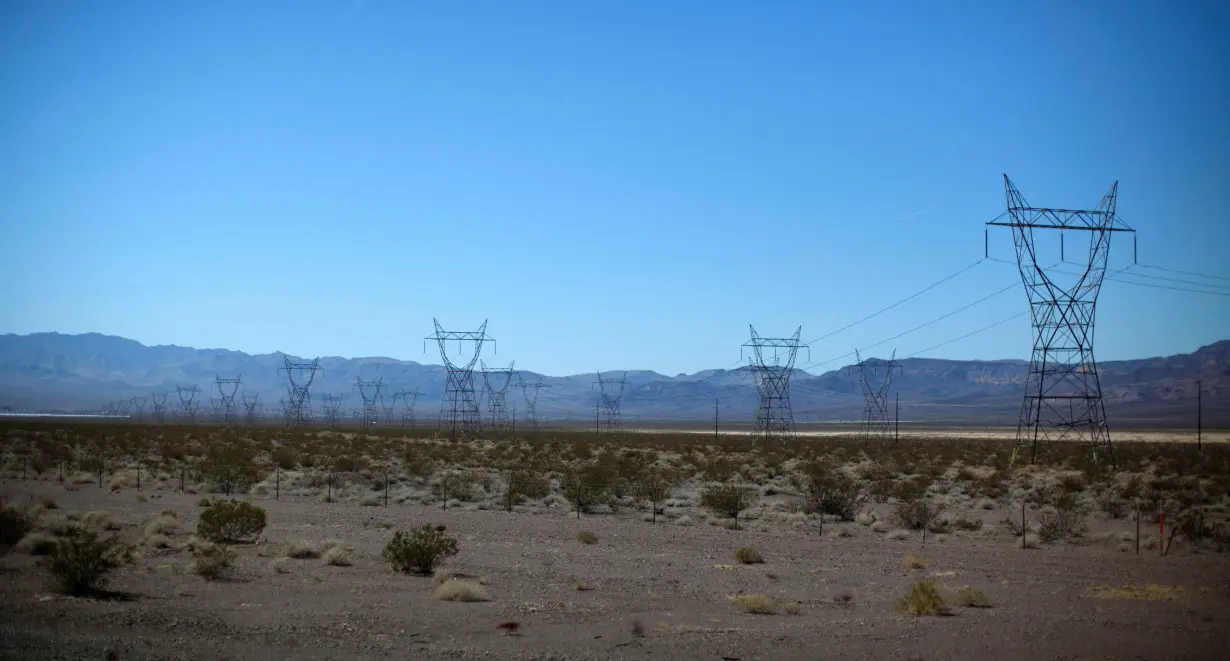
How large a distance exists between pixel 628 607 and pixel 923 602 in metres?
6.02

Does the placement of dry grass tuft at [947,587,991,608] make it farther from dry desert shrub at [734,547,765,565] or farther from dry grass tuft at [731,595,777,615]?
dry desert shrub at [734,547,765,565]

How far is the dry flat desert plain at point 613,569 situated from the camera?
1670cm

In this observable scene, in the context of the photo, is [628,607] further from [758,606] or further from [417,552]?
[417,552]

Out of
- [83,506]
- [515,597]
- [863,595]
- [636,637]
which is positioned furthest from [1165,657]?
[83,506]

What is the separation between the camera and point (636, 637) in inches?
677

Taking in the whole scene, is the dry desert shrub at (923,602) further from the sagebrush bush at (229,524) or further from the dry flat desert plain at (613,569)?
the sagebrush bush at (229,524)

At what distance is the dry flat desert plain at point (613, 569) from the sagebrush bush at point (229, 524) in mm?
59

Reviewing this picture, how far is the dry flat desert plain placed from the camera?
16703 mm

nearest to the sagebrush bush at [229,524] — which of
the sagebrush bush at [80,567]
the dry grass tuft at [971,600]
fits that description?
the sagebrush bush at [80,567]

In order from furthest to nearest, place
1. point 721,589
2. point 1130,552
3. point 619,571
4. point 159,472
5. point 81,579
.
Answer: point 159,472 < point 1130,552 < point 619,571 < point 721,589 < point 81,579

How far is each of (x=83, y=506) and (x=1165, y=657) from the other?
34812mm

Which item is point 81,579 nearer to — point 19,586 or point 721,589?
point 19,586

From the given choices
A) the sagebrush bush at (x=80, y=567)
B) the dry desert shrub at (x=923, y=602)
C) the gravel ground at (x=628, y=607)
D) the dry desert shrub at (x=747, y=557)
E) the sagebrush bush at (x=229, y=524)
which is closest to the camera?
the gravel ground at (x=628, y=607)

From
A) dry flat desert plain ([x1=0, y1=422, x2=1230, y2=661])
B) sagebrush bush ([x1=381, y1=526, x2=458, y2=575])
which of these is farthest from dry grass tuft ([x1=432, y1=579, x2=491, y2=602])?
sagebrush bush ([x1=381, y1=526, x2=458, y2=575])
